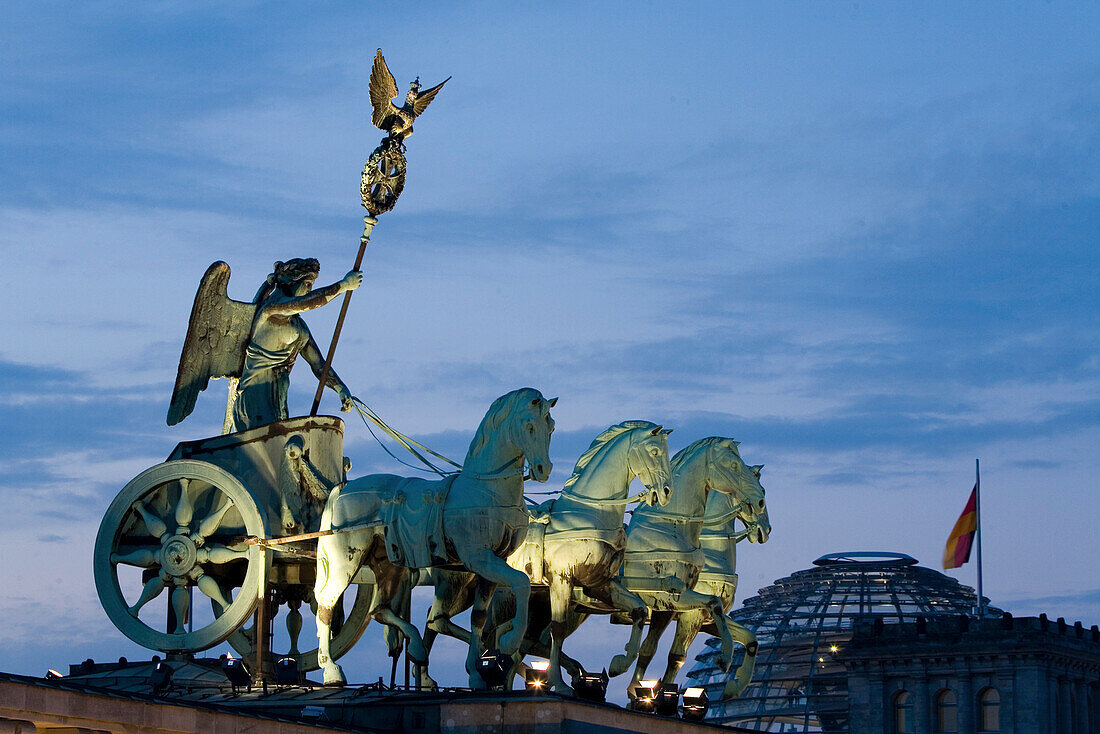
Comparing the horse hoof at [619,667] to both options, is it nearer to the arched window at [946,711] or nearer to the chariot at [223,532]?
the chariot at [223,532]

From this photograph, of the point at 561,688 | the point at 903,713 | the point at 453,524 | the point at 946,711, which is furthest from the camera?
the point at 903,713

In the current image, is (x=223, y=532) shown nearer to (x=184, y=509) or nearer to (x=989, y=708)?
(x=184, y=509)

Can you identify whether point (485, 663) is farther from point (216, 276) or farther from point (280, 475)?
point (216, 276)

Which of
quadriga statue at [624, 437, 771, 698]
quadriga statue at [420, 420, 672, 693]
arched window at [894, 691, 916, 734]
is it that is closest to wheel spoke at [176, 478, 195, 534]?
quadriga statue at [420, 420, 672, 693]

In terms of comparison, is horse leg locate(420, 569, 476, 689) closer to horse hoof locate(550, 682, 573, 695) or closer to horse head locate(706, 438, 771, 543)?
horse hoof locate(550, 682, 573, 695)

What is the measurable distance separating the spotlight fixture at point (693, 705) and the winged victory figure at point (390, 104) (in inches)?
334

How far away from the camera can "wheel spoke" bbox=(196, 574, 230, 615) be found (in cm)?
3066

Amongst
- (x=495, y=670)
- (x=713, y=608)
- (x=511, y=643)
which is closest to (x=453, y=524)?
(x=511, y=643)

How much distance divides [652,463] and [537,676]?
3.12 meters

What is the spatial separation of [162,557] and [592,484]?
571 centimetres

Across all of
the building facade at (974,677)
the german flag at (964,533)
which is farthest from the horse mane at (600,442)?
the building facade at (974,677)

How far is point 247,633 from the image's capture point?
3122 cm

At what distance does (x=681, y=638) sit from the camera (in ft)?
105

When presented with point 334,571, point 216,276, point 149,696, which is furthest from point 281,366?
point 149,696
